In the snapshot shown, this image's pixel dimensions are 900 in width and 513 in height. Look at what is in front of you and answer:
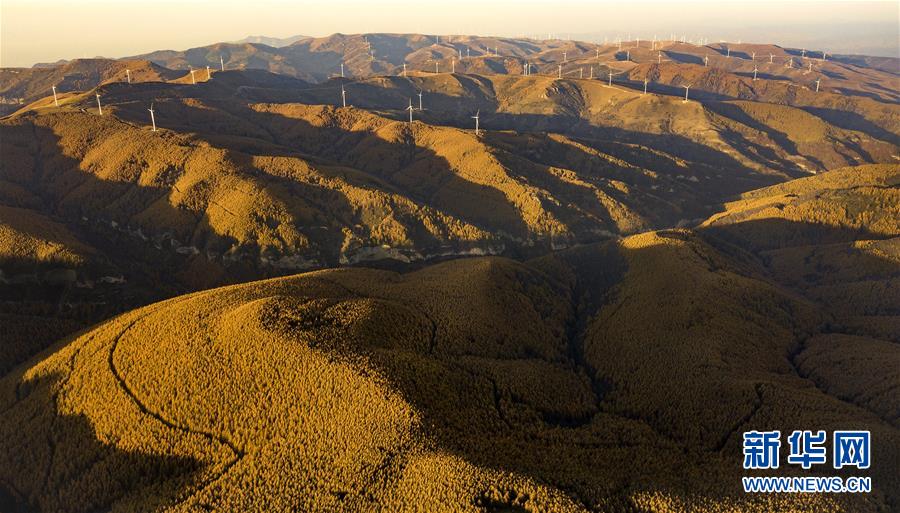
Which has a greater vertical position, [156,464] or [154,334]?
[154,334]

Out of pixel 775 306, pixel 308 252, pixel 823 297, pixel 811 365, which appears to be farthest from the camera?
pixel 308 252

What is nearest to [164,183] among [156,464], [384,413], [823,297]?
[156,464]

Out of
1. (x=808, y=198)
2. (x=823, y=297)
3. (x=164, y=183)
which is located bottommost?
(x=823, y=297)

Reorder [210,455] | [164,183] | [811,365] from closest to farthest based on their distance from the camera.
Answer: [210,455], [811,365], [164,183]

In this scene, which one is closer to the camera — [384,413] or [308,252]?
[384,413]

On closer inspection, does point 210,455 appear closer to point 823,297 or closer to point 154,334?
point 154,334

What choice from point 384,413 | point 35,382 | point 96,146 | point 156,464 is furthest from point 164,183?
point 384,413
